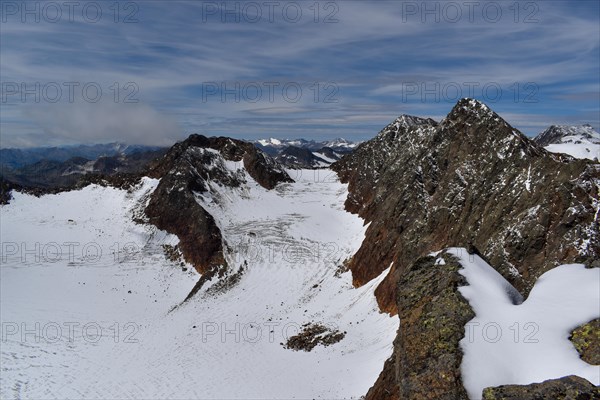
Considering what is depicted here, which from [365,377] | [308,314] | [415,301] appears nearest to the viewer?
[415,301]

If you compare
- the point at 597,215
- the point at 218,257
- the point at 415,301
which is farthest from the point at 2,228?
the point at 597,215

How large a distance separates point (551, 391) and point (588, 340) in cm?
217

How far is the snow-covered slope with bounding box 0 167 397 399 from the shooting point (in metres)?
24.3

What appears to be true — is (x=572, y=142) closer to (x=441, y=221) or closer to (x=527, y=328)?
(x=441, y=221)

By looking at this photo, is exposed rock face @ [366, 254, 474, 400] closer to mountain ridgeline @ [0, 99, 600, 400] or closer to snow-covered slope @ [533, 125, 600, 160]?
mountain ridgeline @ [0, 99, 600, 400]

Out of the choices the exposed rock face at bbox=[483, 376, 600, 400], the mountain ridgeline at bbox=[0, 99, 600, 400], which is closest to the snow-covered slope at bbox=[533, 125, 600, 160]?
the mountain ridgeline at bbox=[0, 99, 600, 400]

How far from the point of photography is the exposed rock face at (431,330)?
9523mm

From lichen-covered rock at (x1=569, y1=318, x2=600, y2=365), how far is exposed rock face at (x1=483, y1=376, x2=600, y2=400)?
110 cm

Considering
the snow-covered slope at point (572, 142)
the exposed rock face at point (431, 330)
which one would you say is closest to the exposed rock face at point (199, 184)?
the exposed rock face at point (431, 330)

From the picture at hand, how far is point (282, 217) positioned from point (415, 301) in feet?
143

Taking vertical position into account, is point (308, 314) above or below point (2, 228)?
below

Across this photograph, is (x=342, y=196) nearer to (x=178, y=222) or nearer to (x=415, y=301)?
(x=178, y=222)

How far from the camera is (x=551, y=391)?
8.03 meters

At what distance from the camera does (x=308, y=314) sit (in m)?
33.1
